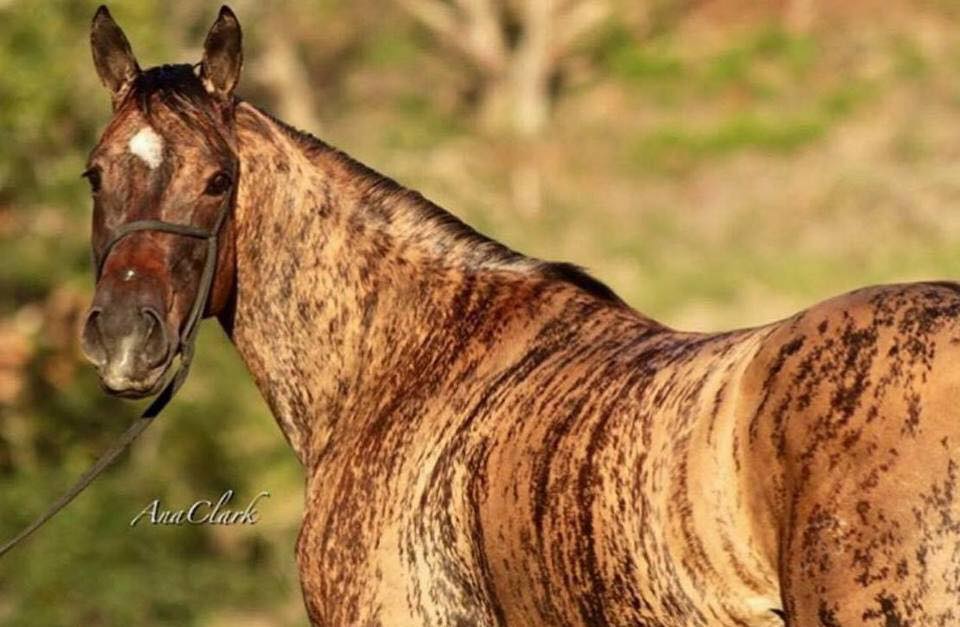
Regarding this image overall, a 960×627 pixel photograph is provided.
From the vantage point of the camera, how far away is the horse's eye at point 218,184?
217 inches

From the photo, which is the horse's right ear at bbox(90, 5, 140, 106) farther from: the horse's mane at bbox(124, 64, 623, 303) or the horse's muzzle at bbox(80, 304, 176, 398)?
the horse's muzzle at bbox(80, 304, 176, 398)

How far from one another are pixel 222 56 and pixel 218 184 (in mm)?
439

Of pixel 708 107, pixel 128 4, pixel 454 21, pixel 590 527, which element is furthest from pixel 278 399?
pixel 454 21

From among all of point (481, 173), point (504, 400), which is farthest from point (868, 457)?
point (481, 173)

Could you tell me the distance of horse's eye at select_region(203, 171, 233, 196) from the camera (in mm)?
5523

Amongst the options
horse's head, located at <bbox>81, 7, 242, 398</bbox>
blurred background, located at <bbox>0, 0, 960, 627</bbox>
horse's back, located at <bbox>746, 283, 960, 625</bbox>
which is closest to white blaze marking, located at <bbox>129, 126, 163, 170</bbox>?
horse's head, located at <bbox>81, 7, 242, 398</bbox>

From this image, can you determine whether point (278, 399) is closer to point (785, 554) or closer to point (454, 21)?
point (785, 554)

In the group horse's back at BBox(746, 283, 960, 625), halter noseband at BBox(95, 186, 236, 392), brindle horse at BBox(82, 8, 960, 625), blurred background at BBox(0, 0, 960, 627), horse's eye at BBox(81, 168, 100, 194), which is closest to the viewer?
horse's back at BBox(746, 283, 960, 625)

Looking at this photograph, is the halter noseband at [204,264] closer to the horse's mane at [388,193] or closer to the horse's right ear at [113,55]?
the horse's mane at [388,193]

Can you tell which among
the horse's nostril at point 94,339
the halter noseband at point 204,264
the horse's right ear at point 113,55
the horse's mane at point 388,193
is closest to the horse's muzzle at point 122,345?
the horse's nostril at point 94,339

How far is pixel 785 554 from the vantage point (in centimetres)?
383

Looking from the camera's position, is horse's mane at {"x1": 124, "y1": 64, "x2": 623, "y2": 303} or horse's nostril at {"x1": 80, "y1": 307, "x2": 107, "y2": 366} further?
horse's mane at {"x1": 124, "y1": 64, "x2": 623, "y2": 303}

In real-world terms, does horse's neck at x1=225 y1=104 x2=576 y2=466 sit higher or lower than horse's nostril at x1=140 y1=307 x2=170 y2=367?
higher

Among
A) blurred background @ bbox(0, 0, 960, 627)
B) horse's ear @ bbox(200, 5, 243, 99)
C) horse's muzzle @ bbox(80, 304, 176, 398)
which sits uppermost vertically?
blurred background @ bbox(0, 0, 960, 627)
